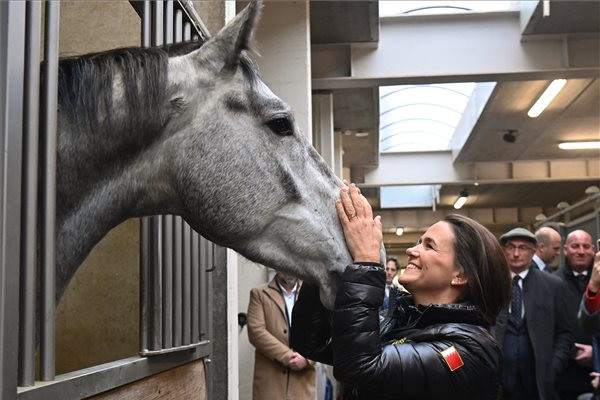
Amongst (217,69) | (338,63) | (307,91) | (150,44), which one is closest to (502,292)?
(217,69)

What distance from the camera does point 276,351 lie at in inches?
185

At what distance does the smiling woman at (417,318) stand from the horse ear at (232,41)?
49 centimetres

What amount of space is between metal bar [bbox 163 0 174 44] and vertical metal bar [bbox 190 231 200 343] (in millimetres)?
745

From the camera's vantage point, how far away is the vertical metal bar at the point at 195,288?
273 cm

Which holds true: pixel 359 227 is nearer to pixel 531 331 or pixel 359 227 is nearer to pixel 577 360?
pixel 531 331

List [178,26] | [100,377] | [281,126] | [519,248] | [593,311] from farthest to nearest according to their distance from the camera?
[519,248]
[593,311]
[178,26]
[281,126]
[100,377]

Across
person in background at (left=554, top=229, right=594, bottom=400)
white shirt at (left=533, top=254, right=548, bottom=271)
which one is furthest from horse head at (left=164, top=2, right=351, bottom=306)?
white shirt at (left=533, top=254, right=548, bottom=271)

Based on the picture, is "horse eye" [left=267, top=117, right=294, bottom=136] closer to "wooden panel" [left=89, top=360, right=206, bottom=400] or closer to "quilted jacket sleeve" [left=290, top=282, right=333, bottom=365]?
"quilted jacket sleeve" [left=290, top=282, right=333, bottom=365]

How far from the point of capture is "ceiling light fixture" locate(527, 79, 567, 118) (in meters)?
9.27

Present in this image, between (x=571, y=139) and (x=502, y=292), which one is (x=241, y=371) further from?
(x=571, y=139)

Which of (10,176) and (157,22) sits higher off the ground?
(157,22)

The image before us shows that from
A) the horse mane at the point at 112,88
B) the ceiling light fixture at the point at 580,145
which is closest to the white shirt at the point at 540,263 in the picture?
the horse mane at the point at 112,88

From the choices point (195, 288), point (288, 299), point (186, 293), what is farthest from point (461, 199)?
point (186, 293)

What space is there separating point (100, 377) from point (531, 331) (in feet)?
9.51
